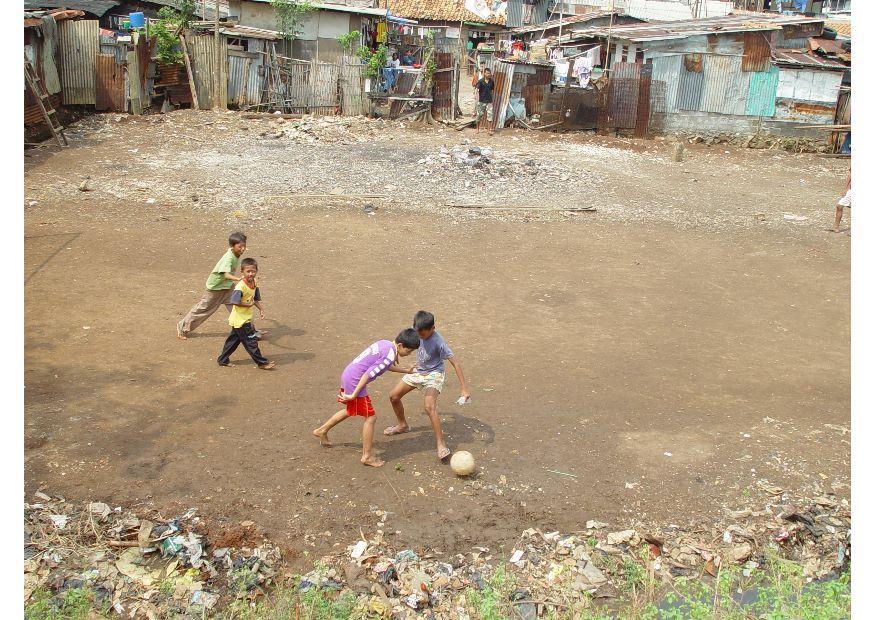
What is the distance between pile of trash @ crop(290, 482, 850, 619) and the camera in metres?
5.15

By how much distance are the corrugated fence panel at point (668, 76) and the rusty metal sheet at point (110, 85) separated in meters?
14.5

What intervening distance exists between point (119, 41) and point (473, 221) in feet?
39.2

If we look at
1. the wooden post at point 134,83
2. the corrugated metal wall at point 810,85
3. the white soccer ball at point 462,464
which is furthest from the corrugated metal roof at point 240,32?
the white soccer ball at point 462,464

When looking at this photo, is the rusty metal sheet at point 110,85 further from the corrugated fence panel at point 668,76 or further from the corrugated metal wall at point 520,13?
the corrugated metal wall at point 520,13

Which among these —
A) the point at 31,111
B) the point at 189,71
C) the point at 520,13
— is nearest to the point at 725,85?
the point at 189,71

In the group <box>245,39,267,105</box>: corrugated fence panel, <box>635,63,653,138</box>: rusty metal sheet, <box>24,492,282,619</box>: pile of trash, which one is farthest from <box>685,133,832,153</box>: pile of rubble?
<box>24,492,282,619</box>: pile of trash

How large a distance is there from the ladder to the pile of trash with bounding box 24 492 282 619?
45.1 feet

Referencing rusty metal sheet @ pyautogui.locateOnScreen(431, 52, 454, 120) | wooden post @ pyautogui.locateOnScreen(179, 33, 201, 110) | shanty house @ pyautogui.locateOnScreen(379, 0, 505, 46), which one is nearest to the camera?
wooden post @ pyautogui.locateOnScreen(179, 33, 201, 110)

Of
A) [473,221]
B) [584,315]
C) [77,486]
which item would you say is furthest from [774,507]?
[473,221]

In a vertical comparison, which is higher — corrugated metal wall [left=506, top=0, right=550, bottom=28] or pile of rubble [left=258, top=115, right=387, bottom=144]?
corrugated metal wall [left=506, top=0, right=550, bottom=28]

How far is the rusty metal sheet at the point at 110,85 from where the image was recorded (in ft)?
65.1

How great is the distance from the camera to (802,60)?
71.5 feet

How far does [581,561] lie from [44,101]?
17034 millimetres

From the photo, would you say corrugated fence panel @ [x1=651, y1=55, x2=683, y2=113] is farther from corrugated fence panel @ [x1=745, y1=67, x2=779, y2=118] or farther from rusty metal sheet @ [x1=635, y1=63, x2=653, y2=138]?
corrugated fence panel @ [x1=745, y1=67, x2=779, y2=118]
